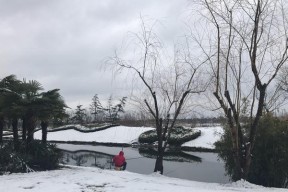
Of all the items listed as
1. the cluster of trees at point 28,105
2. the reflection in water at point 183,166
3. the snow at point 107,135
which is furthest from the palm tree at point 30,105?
the snow at point 107,135

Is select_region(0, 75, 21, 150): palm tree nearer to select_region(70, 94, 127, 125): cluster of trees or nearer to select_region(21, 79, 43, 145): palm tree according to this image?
select_region(21, 79, 43, 145): palm tree

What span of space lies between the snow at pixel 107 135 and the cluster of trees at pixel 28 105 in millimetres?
24057

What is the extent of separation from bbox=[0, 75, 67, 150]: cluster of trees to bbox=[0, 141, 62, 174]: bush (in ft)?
1.29

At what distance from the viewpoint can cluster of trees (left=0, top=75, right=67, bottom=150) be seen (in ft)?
50.1

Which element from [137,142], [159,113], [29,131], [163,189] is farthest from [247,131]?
[137,142]

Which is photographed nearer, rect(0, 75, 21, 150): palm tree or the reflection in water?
rect(0, 75, 21, 150): palm tree

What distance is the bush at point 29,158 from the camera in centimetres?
1366

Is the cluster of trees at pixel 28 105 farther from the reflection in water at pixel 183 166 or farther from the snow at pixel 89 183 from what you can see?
the reflection in water at pixel 183 166

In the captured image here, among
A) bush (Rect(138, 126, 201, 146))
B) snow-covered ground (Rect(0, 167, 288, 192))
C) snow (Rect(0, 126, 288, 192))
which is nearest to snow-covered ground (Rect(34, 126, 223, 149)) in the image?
bush (Rect(138, 126, 201, 146))

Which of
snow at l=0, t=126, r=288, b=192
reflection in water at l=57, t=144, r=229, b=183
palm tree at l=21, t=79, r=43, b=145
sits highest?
palm tree at l=21, t=79, r=43, b=145

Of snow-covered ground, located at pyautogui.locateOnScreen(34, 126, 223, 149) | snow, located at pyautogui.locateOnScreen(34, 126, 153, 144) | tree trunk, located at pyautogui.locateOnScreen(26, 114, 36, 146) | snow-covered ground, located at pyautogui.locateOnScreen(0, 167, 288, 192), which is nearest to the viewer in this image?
snow-covered ground, located at pyautogui.locateOnScreen(0, 167, 288, 192)

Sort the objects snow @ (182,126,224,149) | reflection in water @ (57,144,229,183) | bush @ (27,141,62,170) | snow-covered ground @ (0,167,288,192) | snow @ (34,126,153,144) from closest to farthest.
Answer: snow-covered ground @ (0,167,288,192) → bush @ (27,141,62,170) → reflection in water @ (57,144,229,183) → snow @ (182,126,224,149) → snow @ (34,126,153,144)

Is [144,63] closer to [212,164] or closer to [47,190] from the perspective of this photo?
[47,190]

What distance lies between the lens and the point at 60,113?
1620 cm
